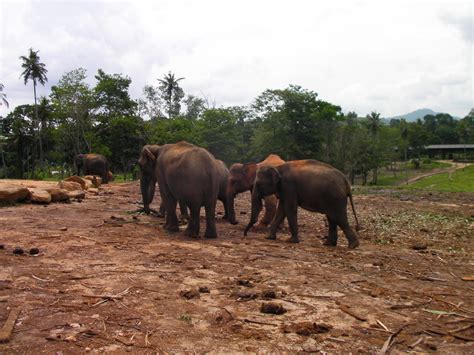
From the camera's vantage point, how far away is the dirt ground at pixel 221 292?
14.1 feet

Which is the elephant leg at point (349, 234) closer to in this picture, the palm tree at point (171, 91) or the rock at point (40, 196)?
the rock at point (40, 196)

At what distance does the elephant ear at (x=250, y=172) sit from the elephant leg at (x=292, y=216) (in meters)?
3.26

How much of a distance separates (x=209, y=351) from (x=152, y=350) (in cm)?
52

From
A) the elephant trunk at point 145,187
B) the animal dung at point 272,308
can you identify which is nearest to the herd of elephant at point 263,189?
the elephant trunk at point 145,187

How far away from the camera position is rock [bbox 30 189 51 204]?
13844mm

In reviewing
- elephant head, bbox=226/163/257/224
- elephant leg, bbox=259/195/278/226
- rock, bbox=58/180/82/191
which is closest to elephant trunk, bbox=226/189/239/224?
elephant head, bbox=226/163/257/224

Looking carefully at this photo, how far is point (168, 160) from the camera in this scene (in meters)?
10.9

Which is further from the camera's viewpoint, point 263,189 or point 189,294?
point 263,189

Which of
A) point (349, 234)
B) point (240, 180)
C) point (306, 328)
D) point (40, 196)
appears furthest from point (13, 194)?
point (306, 328)

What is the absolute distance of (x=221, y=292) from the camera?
5809 millimetres

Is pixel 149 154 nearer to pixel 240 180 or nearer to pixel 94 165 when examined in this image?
pixel 240 180

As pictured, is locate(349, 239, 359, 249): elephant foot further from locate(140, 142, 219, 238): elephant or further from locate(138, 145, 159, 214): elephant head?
locate(138, 145, 159, 214): elephant head

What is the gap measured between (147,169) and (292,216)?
4.59 m

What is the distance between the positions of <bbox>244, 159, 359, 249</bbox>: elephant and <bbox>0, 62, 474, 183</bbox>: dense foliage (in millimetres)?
34648
